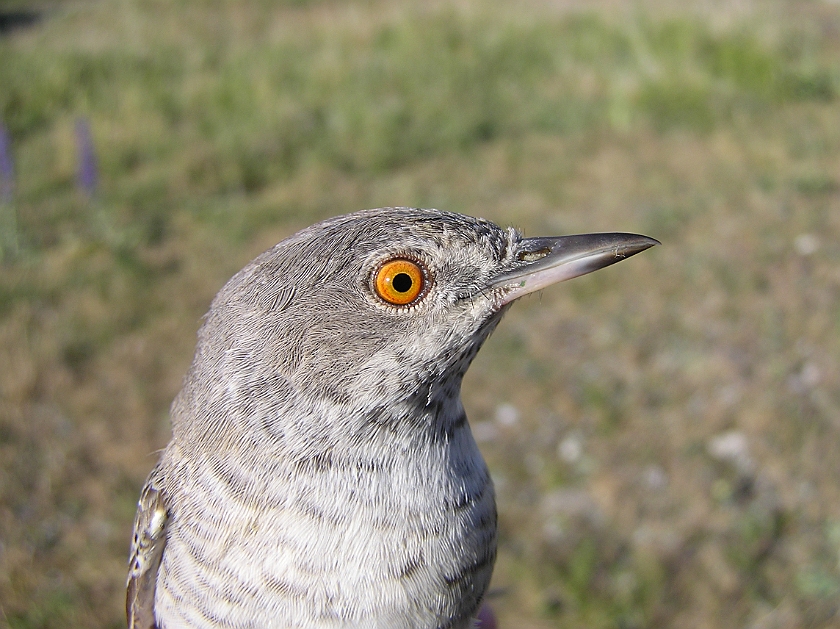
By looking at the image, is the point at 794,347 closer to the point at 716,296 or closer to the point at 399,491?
the point at 716,296

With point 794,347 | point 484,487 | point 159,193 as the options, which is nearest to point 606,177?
point 794,347

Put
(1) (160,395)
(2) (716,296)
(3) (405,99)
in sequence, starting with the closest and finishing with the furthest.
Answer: (1) (160,395)
(2) (716,296)
(3) (405,99)

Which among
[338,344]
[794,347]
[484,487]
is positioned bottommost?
[794,347]

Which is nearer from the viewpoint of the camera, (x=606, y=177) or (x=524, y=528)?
(x=524, y=528)

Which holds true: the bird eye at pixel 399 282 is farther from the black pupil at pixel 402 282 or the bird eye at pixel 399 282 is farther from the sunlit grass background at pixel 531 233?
the sunlit grass background at pixel 531 233

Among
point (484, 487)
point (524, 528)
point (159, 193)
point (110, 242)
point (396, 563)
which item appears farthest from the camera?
point (159, 193)

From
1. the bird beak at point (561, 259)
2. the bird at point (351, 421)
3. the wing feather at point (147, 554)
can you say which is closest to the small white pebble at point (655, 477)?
the bird at point (351, 421)

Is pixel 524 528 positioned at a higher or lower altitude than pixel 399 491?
lower
